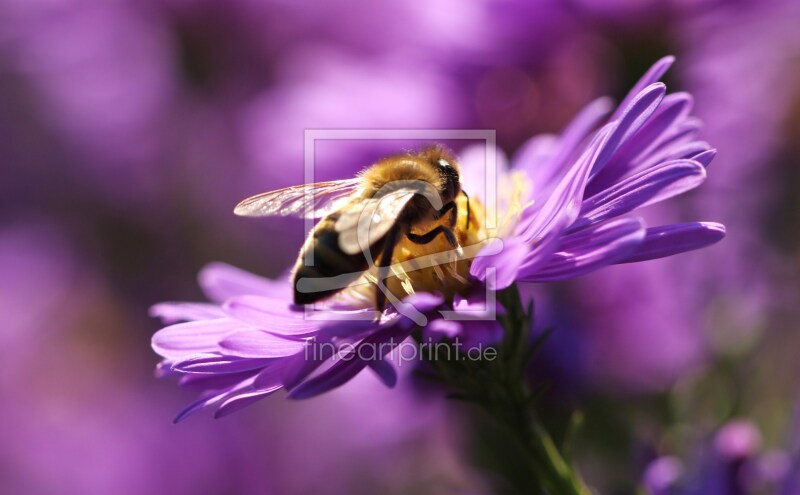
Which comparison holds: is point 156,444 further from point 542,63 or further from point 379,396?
point 542,63

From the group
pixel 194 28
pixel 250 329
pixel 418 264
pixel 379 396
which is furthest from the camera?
pixel 194 28

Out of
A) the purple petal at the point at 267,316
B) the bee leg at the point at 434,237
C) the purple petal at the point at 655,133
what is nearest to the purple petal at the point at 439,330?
the purple petal at the point at 267,316

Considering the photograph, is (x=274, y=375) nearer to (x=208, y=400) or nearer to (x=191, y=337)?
(x=208, y=400)

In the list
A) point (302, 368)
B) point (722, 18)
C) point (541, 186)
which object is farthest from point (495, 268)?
point (722, 18)

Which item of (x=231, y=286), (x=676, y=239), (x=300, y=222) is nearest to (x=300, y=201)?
(x=231, y=286)

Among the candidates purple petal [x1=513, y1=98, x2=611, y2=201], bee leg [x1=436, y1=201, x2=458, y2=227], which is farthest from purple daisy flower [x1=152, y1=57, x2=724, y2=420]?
purple petal [x1=513, y1=98, x2=611, y2=201]
